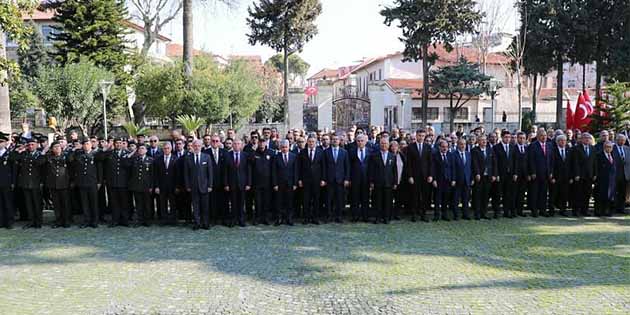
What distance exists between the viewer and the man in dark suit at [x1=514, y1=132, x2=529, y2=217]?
36.3 ft

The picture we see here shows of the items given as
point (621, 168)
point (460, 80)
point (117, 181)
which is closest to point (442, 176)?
point (621, 168)

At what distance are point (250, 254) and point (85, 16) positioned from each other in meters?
25.7

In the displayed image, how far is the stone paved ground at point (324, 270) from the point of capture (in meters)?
5.95

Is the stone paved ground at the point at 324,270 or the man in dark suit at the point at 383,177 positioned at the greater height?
the man in dark suit at the point at 383,177

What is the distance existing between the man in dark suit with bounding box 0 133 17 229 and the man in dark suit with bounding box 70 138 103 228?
1162 mm

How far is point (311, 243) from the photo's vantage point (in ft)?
29.0

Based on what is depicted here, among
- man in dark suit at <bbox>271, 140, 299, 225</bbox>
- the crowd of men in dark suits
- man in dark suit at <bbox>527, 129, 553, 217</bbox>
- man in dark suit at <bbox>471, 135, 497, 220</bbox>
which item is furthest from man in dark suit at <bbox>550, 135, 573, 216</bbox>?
man in dark suit at <bbox>271, 140, 299, 225</bbox>

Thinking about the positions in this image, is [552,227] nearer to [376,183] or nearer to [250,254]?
[376,183]

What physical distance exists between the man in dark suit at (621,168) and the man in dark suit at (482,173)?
2598 mm

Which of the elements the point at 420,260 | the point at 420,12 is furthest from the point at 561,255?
the point at 420,12

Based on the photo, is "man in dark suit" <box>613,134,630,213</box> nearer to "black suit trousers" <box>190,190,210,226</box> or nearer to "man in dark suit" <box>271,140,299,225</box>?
"man in dark suit" <box>271,140,299,225</box>

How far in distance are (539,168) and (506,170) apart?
0.69 meters

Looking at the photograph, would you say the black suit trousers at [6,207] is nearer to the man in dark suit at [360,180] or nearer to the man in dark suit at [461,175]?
the man in dark suit at [360,180]

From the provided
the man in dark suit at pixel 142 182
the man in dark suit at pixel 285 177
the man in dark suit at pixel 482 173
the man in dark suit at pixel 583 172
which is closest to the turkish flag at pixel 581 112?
the man in dark suit at pixel 583 172
